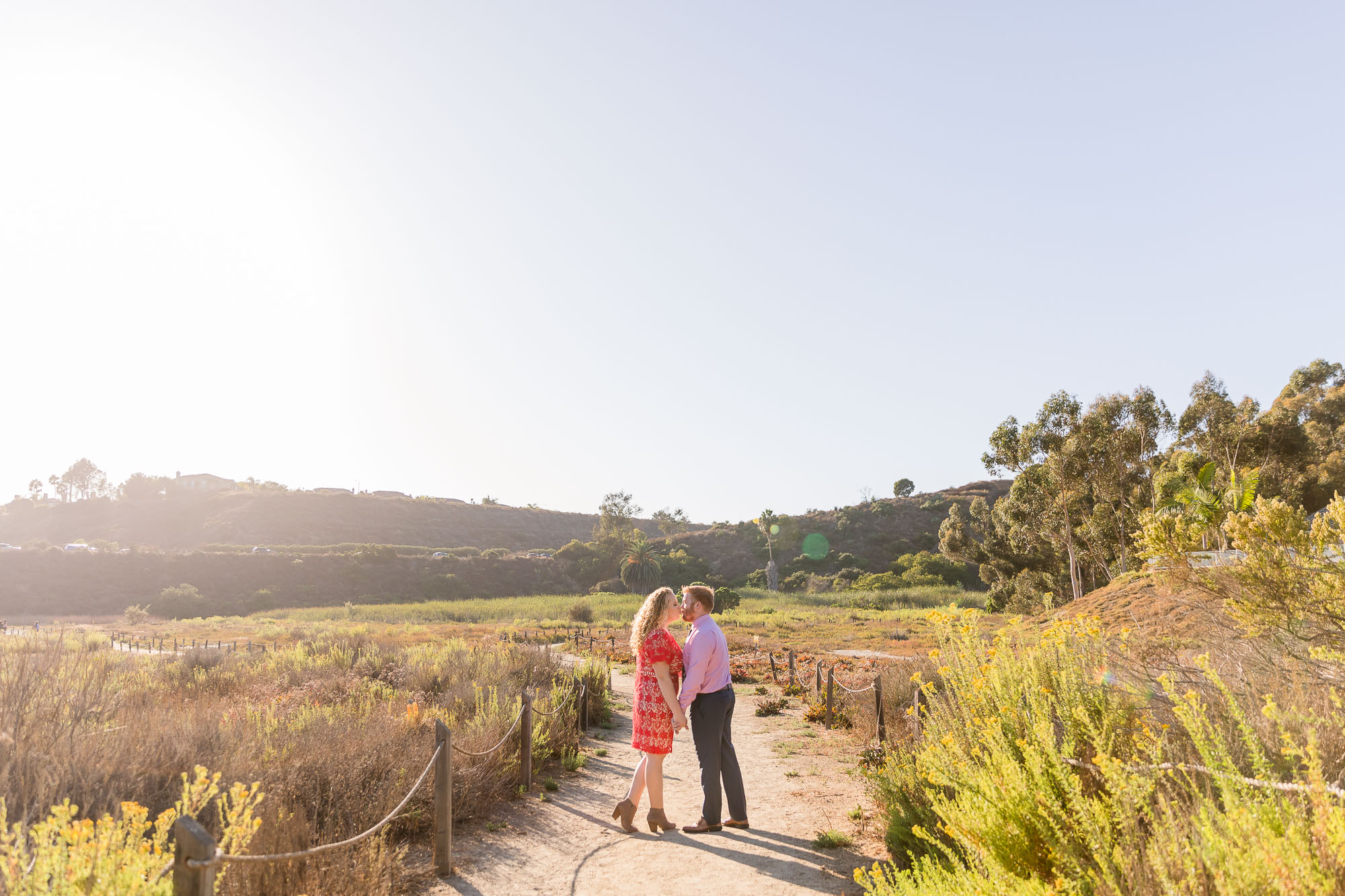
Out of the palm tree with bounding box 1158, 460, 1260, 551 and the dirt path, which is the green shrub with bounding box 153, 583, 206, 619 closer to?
the dirt path

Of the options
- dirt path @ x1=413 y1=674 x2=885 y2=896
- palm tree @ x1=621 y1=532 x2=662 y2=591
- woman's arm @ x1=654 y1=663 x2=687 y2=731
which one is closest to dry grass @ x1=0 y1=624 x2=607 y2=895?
dirt path @ x1=413 y1=674 x2=885 y2=896

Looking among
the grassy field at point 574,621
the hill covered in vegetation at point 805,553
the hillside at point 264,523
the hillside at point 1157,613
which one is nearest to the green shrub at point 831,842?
the hillside at point 1157,613

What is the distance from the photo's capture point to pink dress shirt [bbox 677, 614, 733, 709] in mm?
5535

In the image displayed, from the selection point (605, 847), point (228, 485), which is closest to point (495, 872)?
point (605, 847)

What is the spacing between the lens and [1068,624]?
186 inches

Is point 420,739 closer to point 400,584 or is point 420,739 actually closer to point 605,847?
point 605,847

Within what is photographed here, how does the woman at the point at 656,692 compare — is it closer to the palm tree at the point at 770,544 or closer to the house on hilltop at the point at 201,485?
the palm tree at the point at 770,544

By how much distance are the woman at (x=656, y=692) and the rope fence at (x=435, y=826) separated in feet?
4.30

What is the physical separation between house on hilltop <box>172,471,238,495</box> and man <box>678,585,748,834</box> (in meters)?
117

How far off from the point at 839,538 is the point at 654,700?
7845 centimetres

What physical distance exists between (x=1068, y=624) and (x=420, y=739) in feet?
18.9

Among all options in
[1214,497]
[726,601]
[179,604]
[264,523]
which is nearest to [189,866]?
[1214,497]

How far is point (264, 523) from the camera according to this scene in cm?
8844

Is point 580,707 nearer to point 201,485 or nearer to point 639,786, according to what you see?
point 639,786
